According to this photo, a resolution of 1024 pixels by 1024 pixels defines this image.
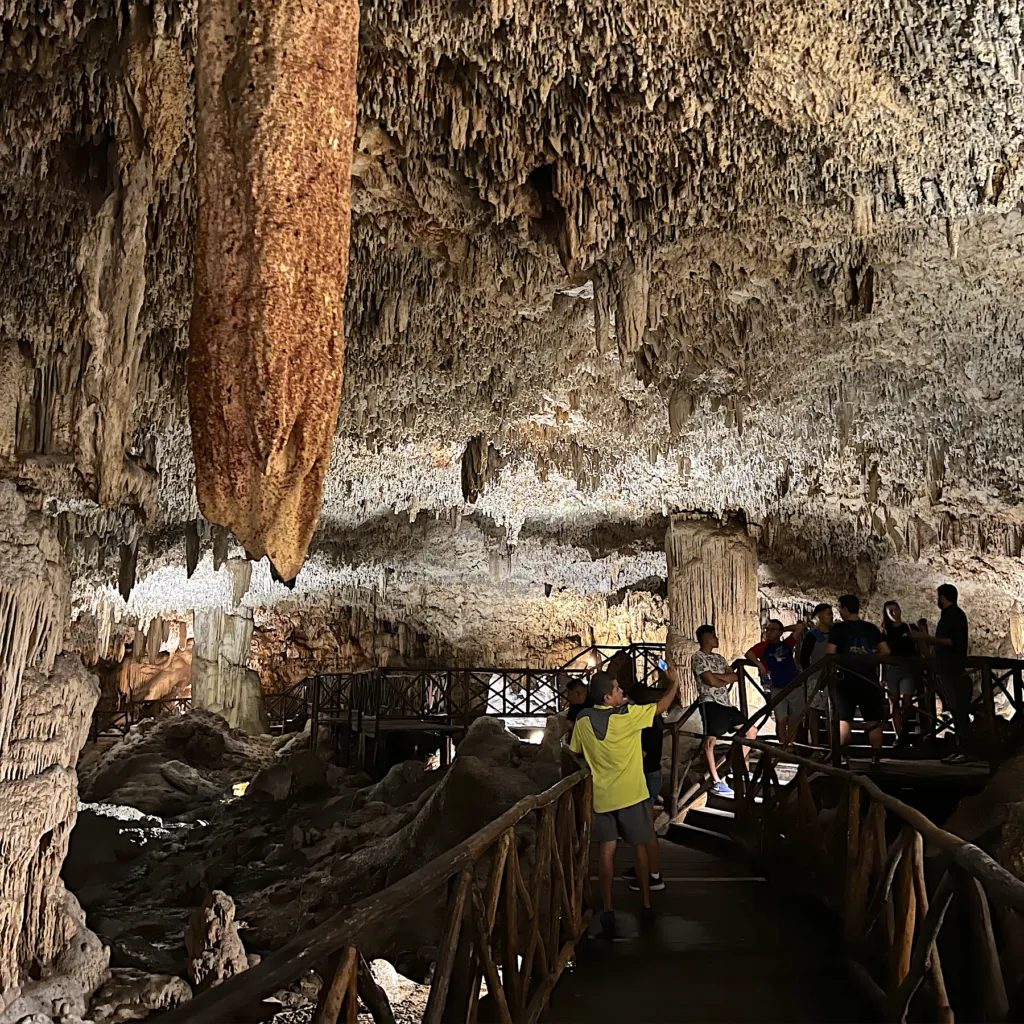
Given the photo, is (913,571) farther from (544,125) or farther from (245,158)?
(245,158)

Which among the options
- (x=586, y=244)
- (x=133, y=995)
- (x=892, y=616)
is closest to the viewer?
(x=586, y=244)

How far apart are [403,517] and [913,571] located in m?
9.12

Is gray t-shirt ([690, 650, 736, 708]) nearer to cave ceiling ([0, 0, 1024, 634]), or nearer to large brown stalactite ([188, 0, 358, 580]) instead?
cave ceiling ([0, 0, 1024, 634])

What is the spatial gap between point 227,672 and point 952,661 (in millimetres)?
17494

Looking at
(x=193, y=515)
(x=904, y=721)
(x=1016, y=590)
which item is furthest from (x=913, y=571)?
(x=193, y=515)

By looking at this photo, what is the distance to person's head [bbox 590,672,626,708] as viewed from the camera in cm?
536

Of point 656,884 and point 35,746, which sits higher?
point 35,746

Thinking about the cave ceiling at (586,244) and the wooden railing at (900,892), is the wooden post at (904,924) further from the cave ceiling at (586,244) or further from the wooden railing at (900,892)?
the cave ceiling at (586,244)

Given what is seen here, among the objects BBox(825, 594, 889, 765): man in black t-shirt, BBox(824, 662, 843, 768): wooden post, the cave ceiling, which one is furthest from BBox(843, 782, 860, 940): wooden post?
the cave ceiling

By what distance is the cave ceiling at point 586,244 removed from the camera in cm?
446

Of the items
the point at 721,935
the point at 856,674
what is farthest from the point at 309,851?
the point at 721,935

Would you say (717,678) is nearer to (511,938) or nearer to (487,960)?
(511,938)

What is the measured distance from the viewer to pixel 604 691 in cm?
538

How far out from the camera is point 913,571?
16.7 metres
